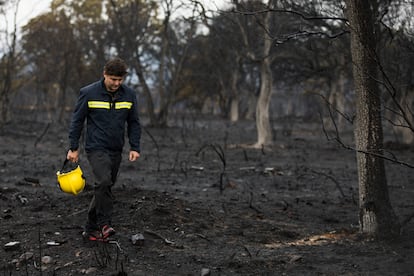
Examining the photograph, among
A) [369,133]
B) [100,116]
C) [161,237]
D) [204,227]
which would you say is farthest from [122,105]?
[369,133]

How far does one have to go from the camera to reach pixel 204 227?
20.7 ft

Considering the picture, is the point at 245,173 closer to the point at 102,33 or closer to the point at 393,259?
the point at 393,259

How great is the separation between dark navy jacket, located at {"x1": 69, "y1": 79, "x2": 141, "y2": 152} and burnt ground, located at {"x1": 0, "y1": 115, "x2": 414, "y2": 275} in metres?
0.95

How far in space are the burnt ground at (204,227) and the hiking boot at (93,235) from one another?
7cm

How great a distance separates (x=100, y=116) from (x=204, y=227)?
1.88 metres

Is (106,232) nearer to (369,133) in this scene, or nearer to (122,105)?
(122,105)

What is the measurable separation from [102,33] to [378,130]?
28291mm

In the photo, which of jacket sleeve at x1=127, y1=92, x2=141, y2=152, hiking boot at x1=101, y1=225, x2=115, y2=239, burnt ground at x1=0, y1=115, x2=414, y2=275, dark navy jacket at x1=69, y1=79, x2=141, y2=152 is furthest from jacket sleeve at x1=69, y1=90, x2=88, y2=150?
burnt ground at x1=0, y1=115, x2=414, y2=275

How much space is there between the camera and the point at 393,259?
5145 millimetres

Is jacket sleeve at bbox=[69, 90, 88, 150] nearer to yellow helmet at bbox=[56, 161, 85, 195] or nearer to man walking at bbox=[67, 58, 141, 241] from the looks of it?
man walking at bbox=[67, 58, 141, 241]

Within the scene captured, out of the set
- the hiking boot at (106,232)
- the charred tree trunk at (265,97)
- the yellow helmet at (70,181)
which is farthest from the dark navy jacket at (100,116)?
the charred tree trunk at (265,97)

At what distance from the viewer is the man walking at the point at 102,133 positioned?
5172 millimetres

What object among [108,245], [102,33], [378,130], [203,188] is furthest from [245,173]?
[102,33]

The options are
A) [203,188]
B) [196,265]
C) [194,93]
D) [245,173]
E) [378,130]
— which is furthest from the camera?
[194,93]
